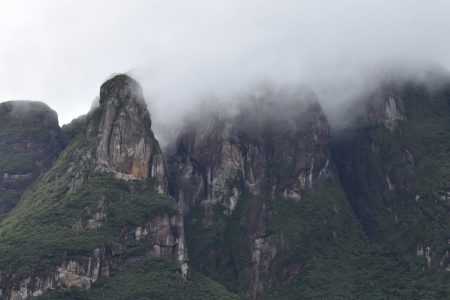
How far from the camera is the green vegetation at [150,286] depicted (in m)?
177

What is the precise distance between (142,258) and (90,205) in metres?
19.1

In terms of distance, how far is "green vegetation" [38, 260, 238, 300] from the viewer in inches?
6954

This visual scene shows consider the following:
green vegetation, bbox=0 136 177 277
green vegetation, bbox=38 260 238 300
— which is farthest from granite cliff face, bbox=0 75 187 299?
green vegetation, bbox=38 260 238 300

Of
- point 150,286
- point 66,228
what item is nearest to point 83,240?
point 66,228

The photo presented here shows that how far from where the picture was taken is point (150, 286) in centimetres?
18112

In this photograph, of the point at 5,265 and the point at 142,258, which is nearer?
the point at 5,265

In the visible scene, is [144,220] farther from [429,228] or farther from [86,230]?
[429,228]

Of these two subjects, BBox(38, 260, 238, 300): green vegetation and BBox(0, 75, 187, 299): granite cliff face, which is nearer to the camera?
BBox(0, 75, 187, 299): granite cliff face

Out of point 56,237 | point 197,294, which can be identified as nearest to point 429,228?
point 197,294

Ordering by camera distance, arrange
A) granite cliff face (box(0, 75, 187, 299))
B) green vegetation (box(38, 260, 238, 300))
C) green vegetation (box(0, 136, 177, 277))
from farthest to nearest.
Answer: green vegetation (box(0, 136, 177, 277))
green vegetation (box(38, 260, 238, 300))
granite cliff face (box(0, 75, 187, 299))

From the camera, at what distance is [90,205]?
19362 cm

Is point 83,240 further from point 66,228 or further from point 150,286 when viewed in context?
point 150,286

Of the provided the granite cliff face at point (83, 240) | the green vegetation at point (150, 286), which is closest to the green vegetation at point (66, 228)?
the granite cliff face at point (83, 240)

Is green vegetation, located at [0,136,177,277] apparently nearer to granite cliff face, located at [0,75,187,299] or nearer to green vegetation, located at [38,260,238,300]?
granite cliff face, located at [0,75,187,299]
